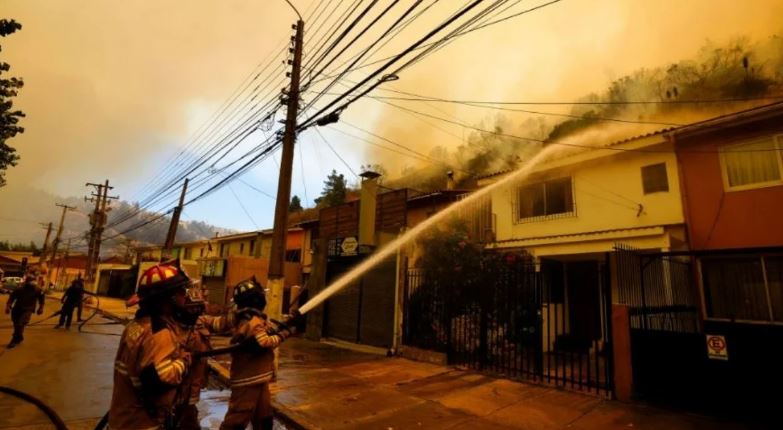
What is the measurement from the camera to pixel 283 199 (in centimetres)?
960

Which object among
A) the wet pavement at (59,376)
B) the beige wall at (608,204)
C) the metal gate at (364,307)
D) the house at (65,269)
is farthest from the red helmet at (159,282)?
the house at (65,269)

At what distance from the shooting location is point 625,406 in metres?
6.31

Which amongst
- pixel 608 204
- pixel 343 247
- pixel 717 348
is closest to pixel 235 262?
pixel 343 247

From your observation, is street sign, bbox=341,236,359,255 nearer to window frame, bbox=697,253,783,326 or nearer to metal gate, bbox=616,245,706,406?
metal gate, bbox=616,245,706,406

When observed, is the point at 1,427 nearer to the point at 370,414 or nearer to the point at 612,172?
the point at 370,414

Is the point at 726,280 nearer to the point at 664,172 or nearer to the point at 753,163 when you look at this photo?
the point at 753,163

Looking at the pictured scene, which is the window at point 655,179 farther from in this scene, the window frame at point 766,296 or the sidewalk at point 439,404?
the sidewalk at point 439,404

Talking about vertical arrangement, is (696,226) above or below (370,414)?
above

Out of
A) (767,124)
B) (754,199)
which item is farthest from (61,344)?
(767,124)

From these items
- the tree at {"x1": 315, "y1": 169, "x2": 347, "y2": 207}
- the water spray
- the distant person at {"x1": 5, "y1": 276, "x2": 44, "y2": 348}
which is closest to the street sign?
the water spray

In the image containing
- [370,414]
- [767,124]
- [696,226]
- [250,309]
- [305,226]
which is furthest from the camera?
[305,226]

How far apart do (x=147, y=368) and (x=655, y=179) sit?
12721mm

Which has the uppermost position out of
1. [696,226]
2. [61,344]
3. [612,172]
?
[612,172]

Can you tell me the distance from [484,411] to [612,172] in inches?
359
